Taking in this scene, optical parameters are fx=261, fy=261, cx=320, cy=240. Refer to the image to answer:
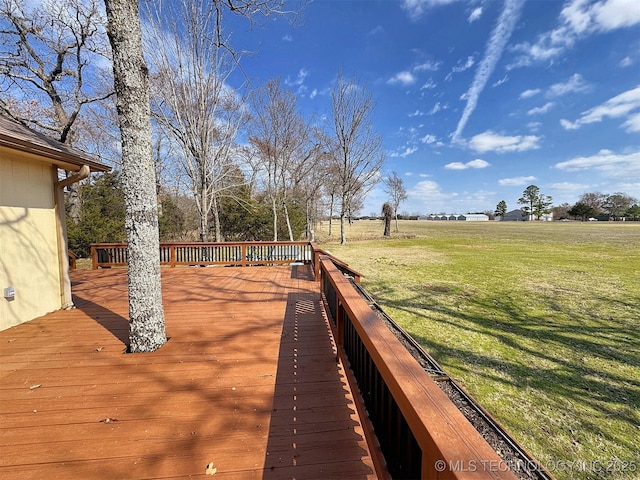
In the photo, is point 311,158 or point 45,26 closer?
point 45,26

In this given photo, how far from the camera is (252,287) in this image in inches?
212

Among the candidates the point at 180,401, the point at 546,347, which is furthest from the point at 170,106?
the point at 546,347

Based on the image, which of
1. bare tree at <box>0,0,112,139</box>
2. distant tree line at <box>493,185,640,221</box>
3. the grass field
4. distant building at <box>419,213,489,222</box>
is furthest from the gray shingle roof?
distant building at <box>419,213,489,222</box>

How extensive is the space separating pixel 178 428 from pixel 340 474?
113cm

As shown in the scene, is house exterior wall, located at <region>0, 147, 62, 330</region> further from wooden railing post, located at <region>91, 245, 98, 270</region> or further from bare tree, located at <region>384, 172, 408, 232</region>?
bare tree, located at <region>384, 172, 408, 232</region>

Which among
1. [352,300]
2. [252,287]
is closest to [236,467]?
[352,300]

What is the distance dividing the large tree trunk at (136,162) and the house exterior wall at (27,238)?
6.56 ft

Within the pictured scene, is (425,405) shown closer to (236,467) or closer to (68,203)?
(236,467)

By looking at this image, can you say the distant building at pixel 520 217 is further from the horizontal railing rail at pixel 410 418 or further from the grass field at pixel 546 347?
the horizontal railing rail at pixel 410 418

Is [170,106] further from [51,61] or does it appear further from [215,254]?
[51,61]

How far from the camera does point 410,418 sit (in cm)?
87

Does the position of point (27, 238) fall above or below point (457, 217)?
below

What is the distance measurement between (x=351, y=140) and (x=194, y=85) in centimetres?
1078

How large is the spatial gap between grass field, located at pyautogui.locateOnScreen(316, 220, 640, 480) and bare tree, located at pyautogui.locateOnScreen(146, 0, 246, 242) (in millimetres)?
6890
